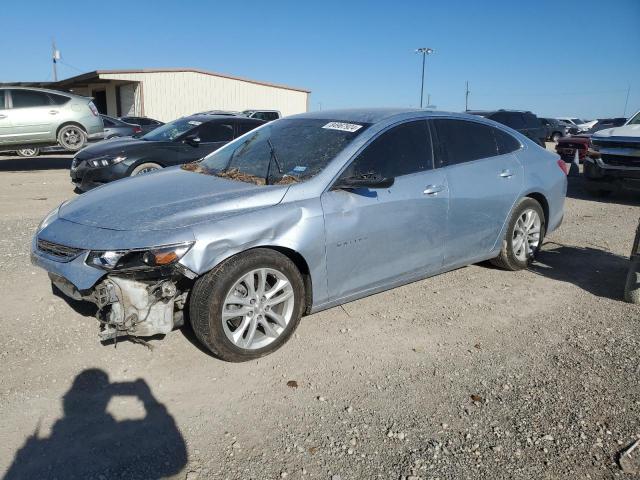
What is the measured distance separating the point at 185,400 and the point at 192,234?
97 cm

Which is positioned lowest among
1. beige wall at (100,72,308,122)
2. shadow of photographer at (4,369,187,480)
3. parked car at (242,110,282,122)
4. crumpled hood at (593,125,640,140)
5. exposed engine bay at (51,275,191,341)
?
shadow of photographer at (4,369,187,480)

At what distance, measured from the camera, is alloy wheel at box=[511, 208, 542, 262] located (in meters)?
5.14

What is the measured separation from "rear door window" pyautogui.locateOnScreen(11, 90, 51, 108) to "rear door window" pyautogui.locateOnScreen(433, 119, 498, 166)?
10549 mm

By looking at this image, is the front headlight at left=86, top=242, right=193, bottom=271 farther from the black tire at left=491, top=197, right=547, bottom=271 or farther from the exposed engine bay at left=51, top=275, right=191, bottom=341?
the black tire at left=491, top=197, right=547, bottom=271

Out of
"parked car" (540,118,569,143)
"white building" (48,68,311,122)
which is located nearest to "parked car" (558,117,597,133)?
"parked car" (540,118,569,143)

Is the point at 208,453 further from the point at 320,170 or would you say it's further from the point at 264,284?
the point at 320,170

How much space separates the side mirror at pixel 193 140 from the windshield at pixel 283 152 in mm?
4112

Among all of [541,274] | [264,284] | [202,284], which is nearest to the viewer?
[202,284]

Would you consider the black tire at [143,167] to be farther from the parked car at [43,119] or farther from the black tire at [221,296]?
the black tire at [221,296]

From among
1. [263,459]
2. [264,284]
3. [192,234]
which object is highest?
[192,234]

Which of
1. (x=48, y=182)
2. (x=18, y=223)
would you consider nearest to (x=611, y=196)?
(x=18, y=223)

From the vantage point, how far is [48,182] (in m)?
10.8

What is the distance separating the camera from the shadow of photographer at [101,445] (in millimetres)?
2436

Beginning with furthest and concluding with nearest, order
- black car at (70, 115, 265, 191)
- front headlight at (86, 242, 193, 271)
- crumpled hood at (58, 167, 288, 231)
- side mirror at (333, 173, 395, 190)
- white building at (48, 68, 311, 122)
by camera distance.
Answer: white building at (48, 68, 311, 122) → black car at (70, 115, 265, 191) → side mirror at (333, 173, 395, 190) → crumpled hood at (58, 167, 288, 231) → front headlight at (86, 242, 193, 271)
